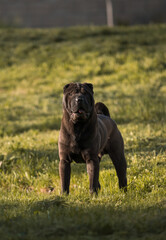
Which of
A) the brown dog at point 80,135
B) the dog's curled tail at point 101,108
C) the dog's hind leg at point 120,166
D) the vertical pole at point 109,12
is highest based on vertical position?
the vertical pole at point 109,12

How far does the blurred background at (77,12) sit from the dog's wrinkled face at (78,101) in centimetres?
2846

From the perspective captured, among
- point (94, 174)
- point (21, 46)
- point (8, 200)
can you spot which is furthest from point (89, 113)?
point (21, 46)

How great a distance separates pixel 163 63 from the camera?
1689 cm

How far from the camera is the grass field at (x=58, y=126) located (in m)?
3.99

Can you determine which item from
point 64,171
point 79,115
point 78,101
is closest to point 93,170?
point 64,171

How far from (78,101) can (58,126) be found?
6.57m

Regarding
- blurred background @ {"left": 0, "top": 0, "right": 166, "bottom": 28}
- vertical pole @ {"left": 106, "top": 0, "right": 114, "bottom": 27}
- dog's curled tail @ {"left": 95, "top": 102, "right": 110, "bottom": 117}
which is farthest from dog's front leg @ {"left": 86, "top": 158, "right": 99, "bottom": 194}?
vertical pole @ {"left": 106, "top": 0, "right": 114, "bottom": 27}

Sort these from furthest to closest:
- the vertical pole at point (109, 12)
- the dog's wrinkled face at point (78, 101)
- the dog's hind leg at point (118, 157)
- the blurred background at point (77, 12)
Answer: the vertical pole at point (109, 12) → the blurred background at point (77, 12) → the dog's hind leg at point (118, 157) → the dog's wrinkled face at point (78, 101)

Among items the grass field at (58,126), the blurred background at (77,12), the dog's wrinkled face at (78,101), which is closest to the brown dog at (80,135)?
the dog's wrinkled face at (78,101)

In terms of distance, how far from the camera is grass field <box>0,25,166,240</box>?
399cm

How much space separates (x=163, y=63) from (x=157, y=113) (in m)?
6.39

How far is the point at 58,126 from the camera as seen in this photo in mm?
11352

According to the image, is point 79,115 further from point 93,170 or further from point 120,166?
point 120,166

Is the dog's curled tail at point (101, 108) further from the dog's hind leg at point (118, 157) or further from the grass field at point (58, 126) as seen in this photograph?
the grass field at point (58, 126)
